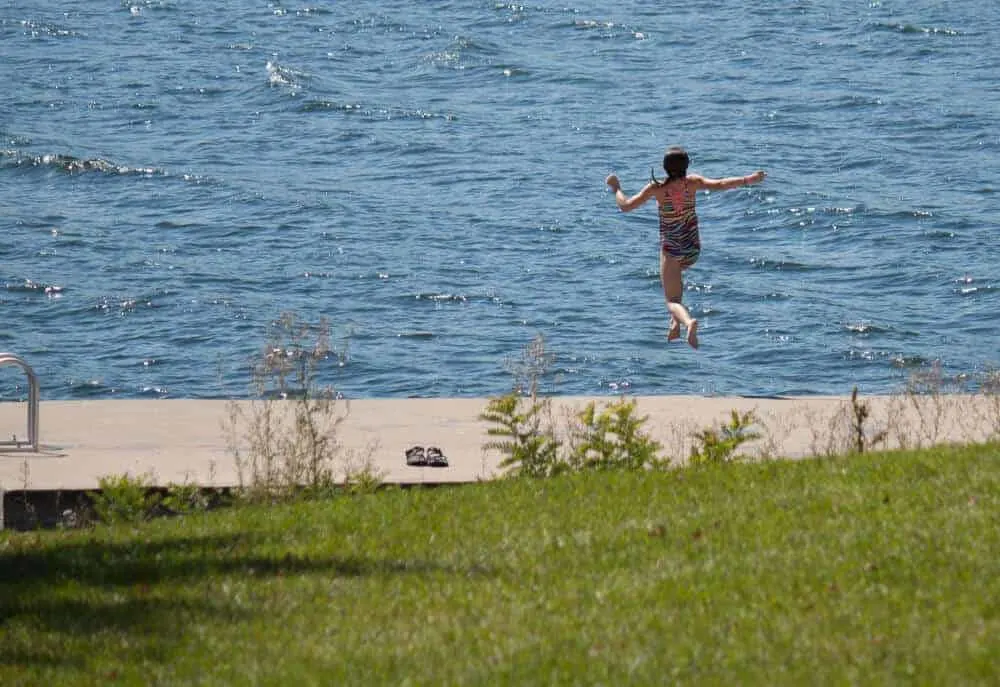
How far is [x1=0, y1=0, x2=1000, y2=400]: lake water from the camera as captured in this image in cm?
2591

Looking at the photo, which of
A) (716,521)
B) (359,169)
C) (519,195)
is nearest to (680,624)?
(716,521)

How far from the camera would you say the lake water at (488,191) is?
2591 centimetres

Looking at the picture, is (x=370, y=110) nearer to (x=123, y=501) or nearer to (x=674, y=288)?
(x=674, y=288)

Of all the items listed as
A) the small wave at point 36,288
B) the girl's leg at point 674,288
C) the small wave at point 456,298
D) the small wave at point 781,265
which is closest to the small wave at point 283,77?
the small wave at point 36,288

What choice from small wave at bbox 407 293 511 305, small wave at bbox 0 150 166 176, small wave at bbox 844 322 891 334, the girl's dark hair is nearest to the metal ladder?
the girl's dark hair

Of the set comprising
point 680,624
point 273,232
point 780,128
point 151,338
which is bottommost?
point 680,624

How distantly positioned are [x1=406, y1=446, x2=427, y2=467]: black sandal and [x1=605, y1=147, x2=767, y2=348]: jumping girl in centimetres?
222

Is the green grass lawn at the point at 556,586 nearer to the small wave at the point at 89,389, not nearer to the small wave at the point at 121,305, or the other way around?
the small wave at the point at 89,389

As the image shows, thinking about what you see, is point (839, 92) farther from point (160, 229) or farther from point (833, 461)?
point (833, 461)

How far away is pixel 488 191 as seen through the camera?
3847 cm

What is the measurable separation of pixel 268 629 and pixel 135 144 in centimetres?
3630

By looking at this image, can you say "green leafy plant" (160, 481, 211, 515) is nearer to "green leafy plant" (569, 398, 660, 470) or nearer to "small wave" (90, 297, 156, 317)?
"green leafy plant" (569, 398, 660, 470)

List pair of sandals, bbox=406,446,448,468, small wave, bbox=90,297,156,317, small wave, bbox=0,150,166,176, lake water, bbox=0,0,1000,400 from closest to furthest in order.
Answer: pair of sandals, bbox=406,446,448,468 → lake water, bbox=0,0,1000,400 → small wave, bbox=90,297,156,317 → small wave, bbox=0,150,166,176

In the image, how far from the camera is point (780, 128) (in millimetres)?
44219
